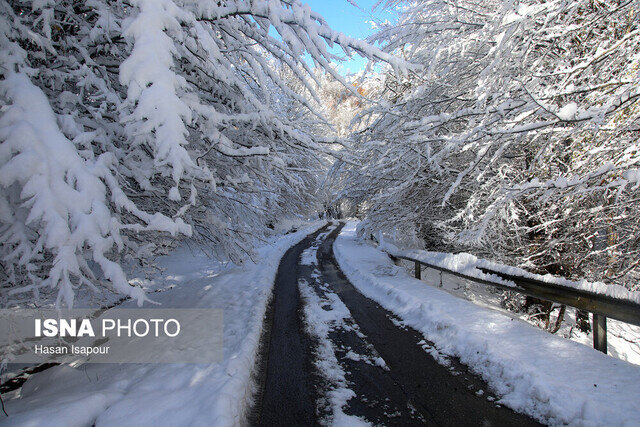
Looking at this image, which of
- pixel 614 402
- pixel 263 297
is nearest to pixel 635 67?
pixel 614 402

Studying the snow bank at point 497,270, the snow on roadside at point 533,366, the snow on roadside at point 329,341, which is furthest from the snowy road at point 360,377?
the snow bank at point 497,270

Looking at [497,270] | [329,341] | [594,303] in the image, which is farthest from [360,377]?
[497,270]

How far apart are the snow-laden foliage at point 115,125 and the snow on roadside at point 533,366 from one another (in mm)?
3300

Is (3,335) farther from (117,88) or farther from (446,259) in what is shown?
(446,259)

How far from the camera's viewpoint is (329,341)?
4.98 m

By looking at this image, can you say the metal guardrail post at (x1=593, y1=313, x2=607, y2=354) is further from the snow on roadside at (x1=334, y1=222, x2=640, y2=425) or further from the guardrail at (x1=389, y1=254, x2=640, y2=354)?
the snow on roadside at (x1=334, y1=222, x2=640, y2=425)

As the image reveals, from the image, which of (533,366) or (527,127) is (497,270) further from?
(527,127)

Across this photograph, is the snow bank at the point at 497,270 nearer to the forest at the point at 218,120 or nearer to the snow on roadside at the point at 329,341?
the forest at the point at 218,120

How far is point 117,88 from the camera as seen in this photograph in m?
4.20

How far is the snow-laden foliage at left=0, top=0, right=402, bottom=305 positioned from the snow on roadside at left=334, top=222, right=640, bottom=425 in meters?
3.30

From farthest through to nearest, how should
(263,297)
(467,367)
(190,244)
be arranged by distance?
1. (263,297)
2. (190,244)
3. (467,367)

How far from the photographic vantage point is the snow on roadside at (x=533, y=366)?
9.30 ft

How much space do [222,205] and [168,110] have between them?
416cm

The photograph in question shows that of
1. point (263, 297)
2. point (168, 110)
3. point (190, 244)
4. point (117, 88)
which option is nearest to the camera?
point (168, 110)
